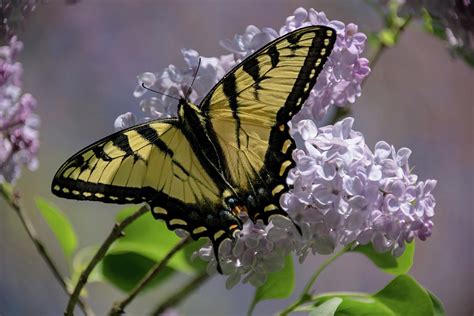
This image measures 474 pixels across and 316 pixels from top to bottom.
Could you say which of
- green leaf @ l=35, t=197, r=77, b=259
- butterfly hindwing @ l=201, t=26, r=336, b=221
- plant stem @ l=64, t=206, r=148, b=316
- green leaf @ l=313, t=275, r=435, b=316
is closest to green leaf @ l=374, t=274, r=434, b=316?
green leaf @ l=313, t=275, r=435, b=316

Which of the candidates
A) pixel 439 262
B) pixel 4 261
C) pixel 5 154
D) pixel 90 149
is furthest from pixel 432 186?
pixel 439 262

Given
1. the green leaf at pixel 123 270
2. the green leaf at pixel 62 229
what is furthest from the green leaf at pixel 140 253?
the green leaf at pixel 62 229

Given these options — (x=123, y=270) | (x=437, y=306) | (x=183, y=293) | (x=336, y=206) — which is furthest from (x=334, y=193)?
(x=123, y=270)

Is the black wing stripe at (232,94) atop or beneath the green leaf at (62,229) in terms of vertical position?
atop

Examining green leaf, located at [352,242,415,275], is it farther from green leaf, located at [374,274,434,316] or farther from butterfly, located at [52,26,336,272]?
butterfly, located at [52,26,336,272]

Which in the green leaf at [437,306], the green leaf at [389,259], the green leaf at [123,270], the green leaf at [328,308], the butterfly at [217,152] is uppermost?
the butterfly at [217,152]

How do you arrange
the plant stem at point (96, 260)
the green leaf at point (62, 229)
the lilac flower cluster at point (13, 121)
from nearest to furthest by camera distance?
the plant stem at point (96, 260) < the lilac flower cluster at point (13, 121) < the green leaf at point (62, 229)

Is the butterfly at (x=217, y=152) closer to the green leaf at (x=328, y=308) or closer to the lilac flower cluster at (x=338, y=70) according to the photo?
the lilac flower cluster at (x=338, y=70)
